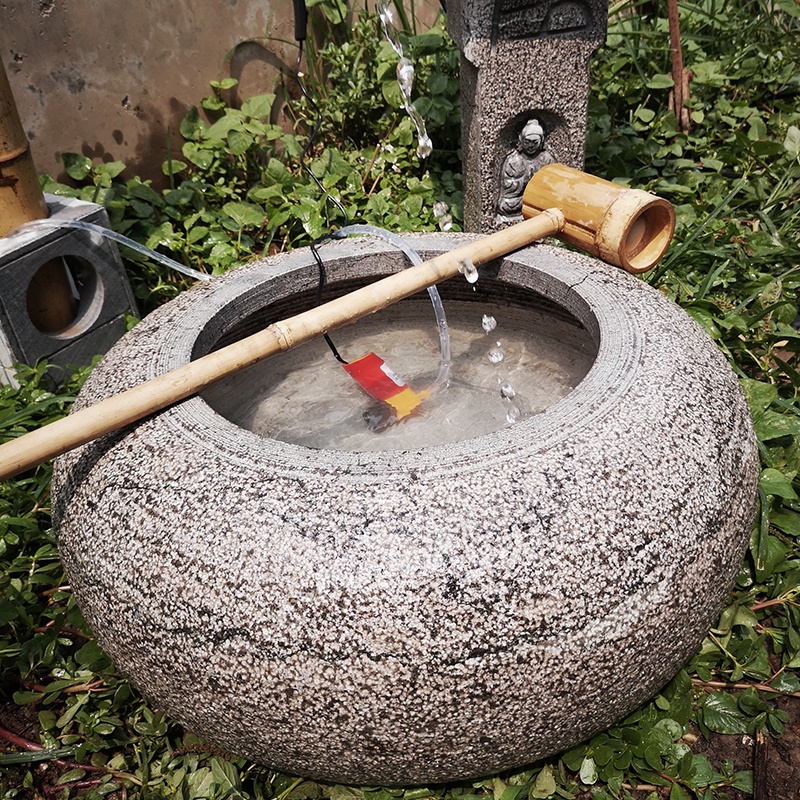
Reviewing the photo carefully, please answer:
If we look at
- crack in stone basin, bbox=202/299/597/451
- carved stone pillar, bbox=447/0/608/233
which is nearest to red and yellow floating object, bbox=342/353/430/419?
crack in stone basin, bbox=202/299/597/451

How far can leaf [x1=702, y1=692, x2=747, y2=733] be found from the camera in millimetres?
1731

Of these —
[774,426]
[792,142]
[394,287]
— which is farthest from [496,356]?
[792,142]

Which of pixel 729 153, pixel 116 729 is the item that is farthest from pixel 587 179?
pixel 729 153

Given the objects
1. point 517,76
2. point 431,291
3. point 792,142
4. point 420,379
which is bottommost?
point 420,379

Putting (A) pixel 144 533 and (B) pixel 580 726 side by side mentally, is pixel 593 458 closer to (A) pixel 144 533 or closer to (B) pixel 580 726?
(B) pixel 580 726

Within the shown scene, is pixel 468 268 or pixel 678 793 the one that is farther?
pixel 468 268

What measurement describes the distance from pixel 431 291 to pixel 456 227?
141 centimetres

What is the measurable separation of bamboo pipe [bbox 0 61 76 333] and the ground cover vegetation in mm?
279

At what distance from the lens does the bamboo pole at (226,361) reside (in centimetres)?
136

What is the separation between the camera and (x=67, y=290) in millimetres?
2715

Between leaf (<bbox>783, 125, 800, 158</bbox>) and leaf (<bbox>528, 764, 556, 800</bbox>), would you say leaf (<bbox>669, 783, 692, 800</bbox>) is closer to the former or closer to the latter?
leaf (<bbox>528, 764, 556, 800</bbox>)

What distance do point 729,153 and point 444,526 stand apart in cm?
329

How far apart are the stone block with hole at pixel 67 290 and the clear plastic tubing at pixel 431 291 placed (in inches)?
38.1

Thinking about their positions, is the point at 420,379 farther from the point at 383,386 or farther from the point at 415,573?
the point at 415,573
